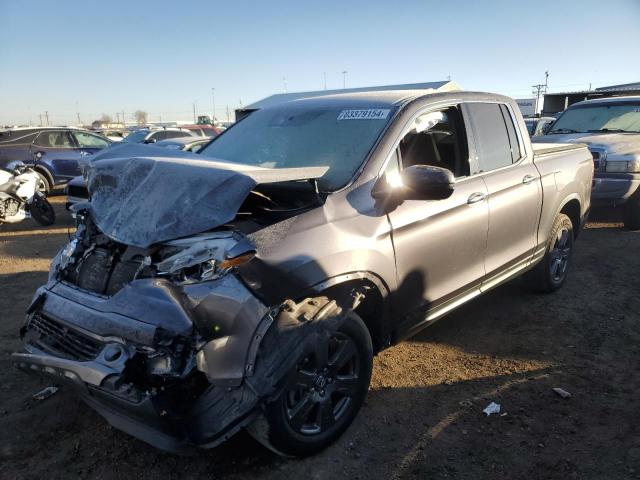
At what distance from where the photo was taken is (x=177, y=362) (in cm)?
225

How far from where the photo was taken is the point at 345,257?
8.90 ft

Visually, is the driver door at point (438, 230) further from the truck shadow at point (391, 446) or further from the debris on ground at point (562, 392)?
the debris on ground at point (562, 392)

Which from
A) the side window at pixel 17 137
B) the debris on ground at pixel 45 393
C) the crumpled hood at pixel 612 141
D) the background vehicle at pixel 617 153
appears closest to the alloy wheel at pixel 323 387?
the debris on ground at pixel 45 393

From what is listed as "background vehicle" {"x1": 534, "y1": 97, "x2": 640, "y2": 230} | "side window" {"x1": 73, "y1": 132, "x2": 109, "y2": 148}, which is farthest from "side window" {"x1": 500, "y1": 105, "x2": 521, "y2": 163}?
"side window" {"x1": 73, "y1": 132, "x2": 109, "y2": 148}

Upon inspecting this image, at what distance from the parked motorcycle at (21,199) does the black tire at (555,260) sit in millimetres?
8288

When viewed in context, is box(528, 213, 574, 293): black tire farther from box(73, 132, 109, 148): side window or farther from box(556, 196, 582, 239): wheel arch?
box(73, 132, 109, 148): side window

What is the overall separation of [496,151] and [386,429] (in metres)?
2.48

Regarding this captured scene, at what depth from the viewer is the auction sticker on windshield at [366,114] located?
3338 millimetres

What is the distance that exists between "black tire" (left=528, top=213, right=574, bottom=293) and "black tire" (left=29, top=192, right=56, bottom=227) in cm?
824

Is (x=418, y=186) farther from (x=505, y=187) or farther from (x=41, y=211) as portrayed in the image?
(x=41, y=211)

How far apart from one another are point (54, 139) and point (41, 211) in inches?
151

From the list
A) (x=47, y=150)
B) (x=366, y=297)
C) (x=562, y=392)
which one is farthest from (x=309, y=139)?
(x=47, y=150)

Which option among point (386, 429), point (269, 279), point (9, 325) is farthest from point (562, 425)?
point (9, 325)

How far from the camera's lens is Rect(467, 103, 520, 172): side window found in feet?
13.1
